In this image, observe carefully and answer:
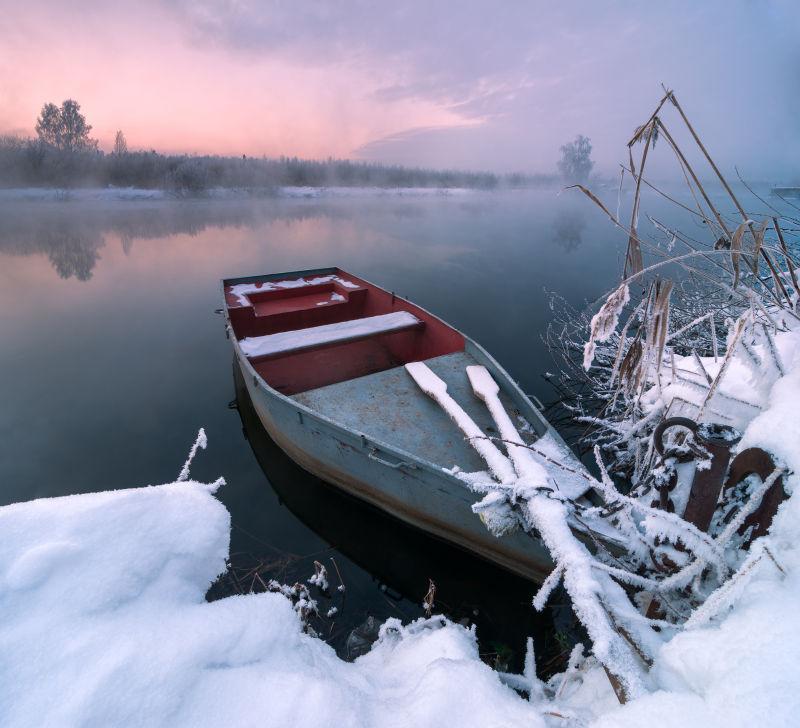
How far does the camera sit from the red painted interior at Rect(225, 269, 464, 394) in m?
8.25

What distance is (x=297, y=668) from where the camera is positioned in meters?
2.13

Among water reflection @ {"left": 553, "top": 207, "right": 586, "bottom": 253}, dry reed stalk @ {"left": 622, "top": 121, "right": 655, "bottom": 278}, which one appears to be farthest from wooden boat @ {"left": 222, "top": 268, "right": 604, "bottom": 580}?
water reflection @ {"left": 553, "top": 207, "right": 586, "bottom": 253}

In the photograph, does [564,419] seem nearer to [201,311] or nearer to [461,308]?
[461,308]

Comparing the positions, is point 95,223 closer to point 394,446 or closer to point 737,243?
point 394,446

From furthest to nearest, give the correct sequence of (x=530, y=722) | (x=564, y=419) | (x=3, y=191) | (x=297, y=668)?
(x=3, y=191), (x=564, y=419), (x=297, y=668), (x=530, y=722)

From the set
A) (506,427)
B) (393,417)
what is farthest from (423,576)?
(506,427)

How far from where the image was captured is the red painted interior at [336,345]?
825 centimetres

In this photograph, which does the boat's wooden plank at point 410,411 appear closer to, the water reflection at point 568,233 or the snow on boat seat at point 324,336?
the snow on boat seat at point 324,336

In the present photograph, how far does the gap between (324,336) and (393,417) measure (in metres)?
2.82

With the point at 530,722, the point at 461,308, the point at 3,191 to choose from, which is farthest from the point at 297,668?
the point at 3,191

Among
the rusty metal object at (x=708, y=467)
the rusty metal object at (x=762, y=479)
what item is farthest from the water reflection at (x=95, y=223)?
the rusty metal object at (x=762, y=479)

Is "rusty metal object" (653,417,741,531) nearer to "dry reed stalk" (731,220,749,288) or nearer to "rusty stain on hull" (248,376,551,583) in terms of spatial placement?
"dry reed stalk" (731,220,749,288)

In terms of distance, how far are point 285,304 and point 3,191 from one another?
77.6 meters

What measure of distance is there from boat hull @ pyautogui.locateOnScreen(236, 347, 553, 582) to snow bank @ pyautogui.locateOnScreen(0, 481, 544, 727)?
6.04 ft
